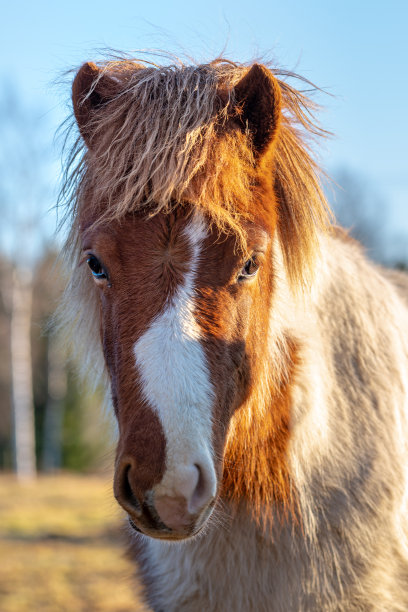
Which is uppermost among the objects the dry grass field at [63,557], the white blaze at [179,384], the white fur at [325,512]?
the white blaze at [179,384]

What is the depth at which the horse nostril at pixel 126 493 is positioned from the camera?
169cm

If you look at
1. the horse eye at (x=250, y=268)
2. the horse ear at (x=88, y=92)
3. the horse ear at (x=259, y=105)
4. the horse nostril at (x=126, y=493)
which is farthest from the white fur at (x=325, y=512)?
the horse ear at (x=88, y=92)

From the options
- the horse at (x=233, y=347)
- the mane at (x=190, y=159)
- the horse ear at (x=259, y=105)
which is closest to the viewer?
the horse at (x=233, y=347)

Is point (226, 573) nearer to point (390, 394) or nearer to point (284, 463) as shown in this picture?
point (284, 463)

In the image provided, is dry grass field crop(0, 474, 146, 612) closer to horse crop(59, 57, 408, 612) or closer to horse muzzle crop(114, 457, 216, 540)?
horse crop(59, 57, 408, 612)

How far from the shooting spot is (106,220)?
1.99 m

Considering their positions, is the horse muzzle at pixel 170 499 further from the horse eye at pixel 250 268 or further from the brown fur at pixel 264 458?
the horse eye at pixel 250 268

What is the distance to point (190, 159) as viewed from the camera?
198 cm

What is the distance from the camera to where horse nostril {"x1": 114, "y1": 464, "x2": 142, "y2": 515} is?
1.69 m

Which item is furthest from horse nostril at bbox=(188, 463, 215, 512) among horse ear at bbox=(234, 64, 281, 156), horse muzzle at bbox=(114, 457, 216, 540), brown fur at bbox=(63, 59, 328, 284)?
horse ear at bbox=(234, 64, 281, 156)

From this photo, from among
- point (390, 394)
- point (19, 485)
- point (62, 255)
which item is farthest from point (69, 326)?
point (19, 485)

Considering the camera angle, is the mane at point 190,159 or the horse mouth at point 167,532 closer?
the horse mouth at point 167,532

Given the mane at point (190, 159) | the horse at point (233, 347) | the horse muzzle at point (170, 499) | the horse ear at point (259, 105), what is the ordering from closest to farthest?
1. the horse muzzle at point (170, 499)
2. the horse at point (233, 347)
3. the mane at point (190, 159)
4. the horse ear at point (259, 105)

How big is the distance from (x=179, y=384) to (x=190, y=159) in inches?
30.4
